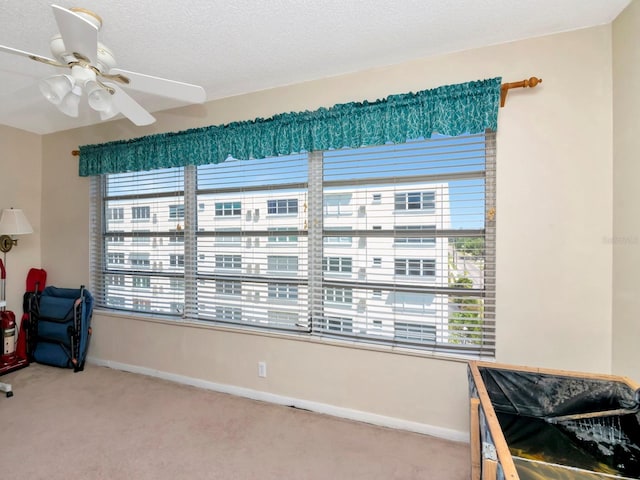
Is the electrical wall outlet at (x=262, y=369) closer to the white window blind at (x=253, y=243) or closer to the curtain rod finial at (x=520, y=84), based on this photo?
the white window blind at (x=253, y=243)

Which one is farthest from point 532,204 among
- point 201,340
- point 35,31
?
point 35,31

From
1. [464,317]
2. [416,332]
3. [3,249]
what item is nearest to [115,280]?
[3,249]

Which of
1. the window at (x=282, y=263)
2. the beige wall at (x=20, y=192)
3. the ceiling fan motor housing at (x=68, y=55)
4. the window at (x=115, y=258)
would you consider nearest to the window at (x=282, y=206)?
the window at (x=282, y=263)

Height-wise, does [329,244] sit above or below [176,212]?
below

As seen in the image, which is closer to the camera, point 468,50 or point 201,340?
point 468,50

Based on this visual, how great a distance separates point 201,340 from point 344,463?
5.17 feet

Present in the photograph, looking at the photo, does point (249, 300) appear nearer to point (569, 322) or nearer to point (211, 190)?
point (211, 190)

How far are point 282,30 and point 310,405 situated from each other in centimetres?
255

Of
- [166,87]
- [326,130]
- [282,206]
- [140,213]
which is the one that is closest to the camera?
[166,87]

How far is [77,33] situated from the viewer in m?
1.16

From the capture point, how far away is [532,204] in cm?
188

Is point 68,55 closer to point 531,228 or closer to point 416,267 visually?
point 416,267

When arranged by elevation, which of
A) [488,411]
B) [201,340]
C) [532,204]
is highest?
[532,204]

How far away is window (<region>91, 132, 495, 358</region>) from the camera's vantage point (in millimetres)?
2025
